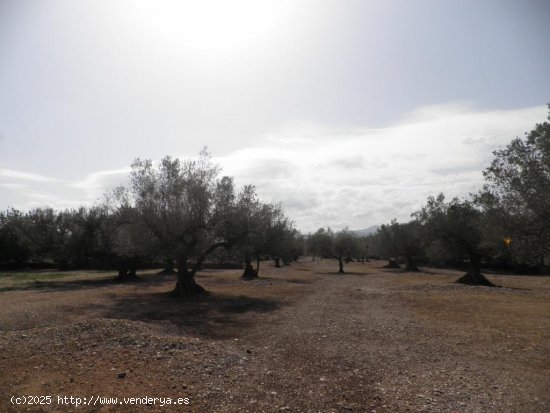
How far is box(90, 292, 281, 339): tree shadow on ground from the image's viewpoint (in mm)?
16531

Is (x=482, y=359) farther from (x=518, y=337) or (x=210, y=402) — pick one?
(x=210, y=402)

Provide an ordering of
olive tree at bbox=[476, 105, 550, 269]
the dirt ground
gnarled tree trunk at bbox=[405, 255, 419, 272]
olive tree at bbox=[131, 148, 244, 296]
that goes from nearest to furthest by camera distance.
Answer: the dirt ground
olive tree at bbox=[476, 105, 550, 269]
olive tree at bbox=[131, 148, 244, 296]
gnarled tree trunk at bbox=[405, 255, 419, 272]

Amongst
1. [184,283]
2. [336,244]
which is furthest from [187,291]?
[336,244]

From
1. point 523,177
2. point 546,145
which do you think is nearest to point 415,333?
point 523,177

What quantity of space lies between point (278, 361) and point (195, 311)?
11097 millimetres

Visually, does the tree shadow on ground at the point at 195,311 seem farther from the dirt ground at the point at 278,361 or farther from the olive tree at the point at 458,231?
the olive tree at the point at 458,231

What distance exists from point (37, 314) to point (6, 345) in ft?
25.7

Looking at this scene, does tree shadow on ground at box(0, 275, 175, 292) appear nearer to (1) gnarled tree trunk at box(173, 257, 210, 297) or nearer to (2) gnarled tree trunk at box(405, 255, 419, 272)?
(1) gnarled tree trunk at box(173, 257, 210, 297)

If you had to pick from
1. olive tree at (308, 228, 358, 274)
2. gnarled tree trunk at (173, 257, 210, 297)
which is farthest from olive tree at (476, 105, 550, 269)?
olive tree at (308, 228, 358, 274)

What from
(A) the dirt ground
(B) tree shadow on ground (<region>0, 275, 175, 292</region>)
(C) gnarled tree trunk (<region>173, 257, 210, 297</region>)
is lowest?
(A) the dirt ground

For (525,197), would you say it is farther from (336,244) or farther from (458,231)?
(336,244)

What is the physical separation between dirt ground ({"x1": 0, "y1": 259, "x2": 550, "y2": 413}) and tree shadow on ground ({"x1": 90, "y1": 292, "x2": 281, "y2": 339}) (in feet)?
0.46

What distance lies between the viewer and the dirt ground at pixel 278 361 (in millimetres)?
8281

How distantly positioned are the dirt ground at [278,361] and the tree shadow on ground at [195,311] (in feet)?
0.46
